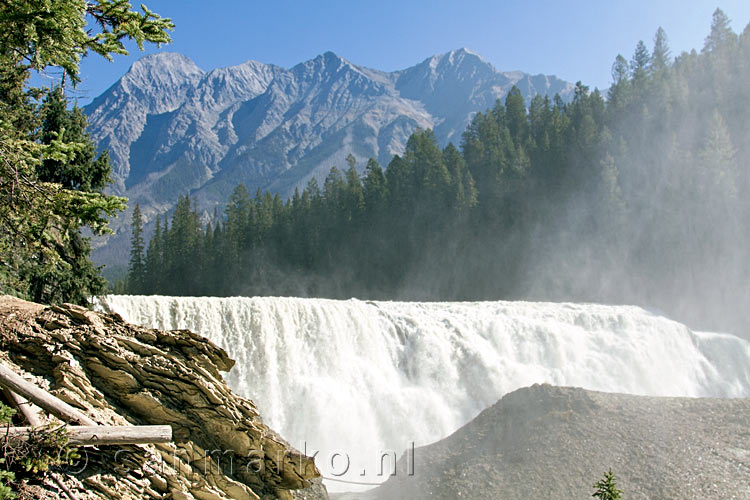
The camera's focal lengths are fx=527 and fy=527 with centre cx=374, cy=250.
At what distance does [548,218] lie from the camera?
54.5 m

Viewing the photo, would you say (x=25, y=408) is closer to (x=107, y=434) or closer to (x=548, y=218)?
(x=107, y=434)

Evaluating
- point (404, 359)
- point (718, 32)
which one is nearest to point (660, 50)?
point (718, 32)

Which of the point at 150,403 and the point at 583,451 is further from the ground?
the point at 150,403

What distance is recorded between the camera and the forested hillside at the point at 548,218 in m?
46.5

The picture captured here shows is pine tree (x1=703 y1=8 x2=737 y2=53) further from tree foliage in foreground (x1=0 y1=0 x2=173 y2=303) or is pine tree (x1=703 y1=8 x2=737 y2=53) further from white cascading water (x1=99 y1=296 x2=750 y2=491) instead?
tree foliage in foreground (x1=0 y1=0 x2=173 y2=303)

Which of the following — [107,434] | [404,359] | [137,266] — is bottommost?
[107,434]

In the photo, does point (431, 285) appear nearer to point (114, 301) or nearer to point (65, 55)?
point (114, 301)

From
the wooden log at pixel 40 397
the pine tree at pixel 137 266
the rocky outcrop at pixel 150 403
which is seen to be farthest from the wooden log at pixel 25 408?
the pine tree at pixel 137 266

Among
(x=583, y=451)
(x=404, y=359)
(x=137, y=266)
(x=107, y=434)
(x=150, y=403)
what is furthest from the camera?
(x=137, y=266)

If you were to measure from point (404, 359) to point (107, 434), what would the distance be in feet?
57.6

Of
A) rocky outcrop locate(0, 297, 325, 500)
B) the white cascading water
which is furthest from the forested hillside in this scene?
rocky outcrop locate(0, 297, 325, 500)

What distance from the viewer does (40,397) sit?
18.3ft

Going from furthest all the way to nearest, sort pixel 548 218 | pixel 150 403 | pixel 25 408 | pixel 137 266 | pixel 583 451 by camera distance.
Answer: pixel 137 266 → pixel 548 218 → pixel 583 451 → pixel 150 403 → pixel 25 408

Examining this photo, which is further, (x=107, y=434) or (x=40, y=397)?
(x=107, y=434)
